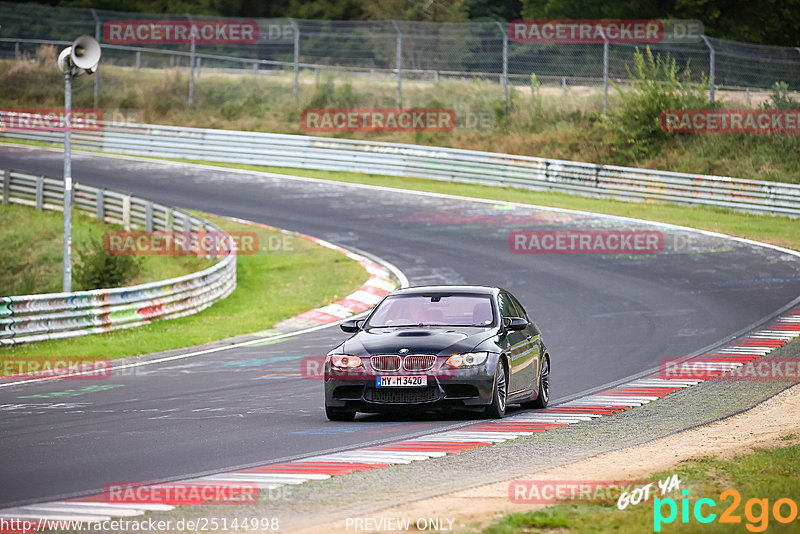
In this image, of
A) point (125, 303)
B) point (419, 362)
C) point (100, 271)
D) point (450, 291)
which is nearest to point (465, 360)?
point (419, 362)

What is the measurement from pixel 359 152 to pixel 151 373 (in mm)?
24944

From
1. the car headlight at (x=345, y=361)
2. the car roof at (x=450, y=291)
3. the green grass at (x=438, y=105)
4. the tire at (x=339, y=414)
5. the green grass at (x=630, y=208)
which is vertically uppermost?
the green grass at (x=438, y=105)

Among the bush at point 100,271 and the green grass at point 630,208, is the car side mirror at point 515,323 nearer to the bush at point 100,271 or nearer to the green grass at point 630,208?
the bush at point 100,271

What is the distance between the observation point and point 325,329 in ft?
66.9

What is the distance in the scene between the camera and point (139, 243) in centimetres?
3005

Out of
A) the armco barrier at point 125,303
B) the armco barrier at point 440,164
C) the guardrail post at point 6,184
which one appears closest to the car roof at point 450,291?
the armco barrier at point 125,303

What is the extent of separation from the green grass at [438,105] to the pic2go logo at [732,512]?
29.6m

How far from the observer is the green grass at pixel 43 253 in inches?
1086

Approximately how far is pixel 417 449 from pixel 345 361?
1.91m

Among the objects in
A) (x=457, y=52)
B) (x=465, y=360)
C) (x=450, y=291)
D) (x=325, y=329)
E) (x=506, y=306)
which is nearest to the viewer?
(x=465, y=360)

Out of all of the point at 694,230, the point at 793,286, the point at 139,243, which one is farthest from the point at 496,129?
the point at 793,286

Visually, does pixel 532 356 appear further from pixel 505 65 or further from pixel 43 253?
pixel 505 65

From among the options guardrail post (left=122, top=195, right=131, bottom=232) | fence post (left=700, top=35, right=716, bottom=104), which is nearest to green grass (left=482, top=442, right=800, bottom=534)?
guardrail post (left=122, top=195, right=131, bottom=232)

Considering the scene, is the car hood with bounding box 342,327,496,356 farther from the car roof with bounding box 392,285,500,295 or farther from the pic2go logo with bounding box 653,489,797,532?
the pic2go logo with bounding box 653,489,797,532
